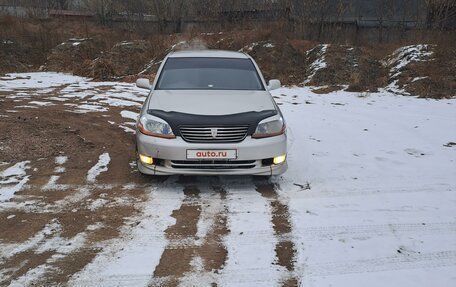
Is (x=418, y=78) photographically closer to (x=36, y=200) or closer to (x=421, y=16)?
(x=421, y=16)

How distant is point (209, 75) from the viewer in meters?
6.18

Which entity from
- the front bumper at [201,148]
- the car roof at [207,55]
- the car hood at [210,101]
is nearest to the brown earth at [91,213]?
the front bumper at [201,148]

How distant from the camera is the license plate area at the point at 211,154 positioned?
4.68m

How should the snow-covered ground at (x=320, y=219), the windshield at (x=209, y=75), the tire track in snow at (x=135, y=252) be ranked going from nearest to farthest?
1. the tire track in snow at (x=135, y=252)
2. the snow-covered ground at (x=320, y=219)
3. the windshield at (x=209, y=75)

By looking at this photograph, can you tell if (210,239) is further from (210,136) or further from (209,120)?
(209,120)

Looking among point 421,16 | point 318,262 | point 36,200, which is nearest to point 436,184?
point 318,262

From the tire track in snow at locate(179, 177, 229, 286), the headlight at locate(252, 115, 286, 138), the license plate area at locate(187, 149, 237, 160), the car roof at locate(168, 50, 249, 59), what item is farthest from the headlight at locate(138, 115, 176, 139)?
the car roof at locate(168, 50, 249, 59)

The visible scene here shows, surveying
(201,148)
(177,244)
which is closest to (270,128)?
(201,148)

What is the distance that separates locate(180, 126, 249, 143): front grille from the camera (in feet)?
15.5

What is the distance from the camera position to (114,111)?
9.97 meters

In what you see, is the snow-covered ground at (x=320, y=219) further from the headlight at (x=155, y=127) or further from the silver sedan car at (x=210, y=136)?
the headlight at (x=155, y=127)

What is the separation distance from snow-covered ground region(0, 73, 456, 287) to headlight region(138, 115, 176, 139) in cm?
71

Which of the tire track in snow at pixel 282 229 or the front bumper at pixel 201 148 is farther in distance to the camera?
the front bumper at pixel 201 148

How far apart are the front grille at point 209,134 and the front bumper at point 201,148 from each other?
6 cm
